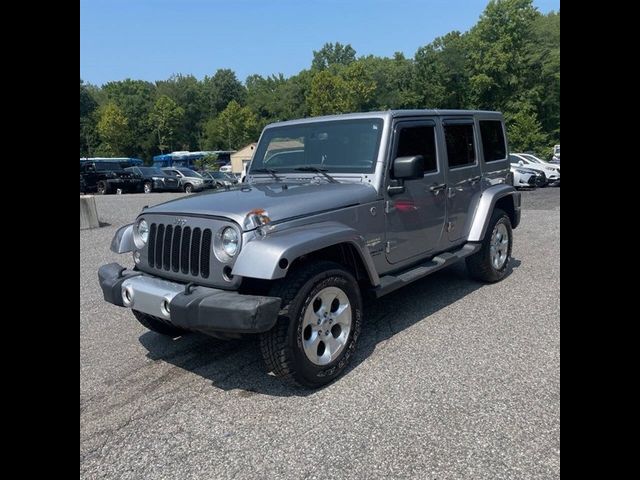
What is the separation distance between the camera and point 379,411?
320cm

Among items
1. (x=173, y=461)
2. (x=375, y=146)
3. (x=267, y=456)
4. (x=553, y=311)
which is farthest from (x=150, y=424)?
(x=553, y=311)

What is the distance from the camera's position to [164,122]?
70.9 metres

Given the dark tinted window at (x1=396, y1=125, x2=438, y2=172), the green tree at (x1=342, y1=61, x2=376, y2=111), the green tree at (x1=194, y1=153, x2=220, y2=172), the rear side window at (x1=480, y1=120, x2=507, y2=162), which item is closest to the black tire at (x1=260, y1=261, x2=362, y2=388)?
the dark tinted window at (x1=396, y1=125, x2=438, y2=172)

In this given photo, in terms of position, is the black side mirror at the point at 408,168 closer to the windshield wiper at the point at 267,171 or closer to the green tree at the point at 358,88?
the windshield wiper at the point at 267,171

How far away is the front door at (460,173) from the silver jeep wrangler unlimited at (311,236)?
0.02 m

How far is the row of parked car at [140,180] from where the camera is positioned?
26766mm

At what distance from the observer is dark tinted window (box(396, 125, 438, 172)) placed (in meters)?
4.59

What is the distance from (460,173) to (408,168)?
4.84 feet

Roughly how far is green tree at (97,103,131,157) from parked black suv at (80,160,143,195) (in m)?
39.6

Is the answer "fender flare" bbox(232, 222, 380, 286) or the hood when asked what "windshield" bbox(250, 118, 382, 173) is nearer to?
the hood

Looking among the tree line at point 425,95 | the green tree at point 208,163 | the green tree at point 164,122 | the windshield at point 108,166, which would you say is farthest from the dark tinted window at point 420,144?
the green tree at point 164,122
